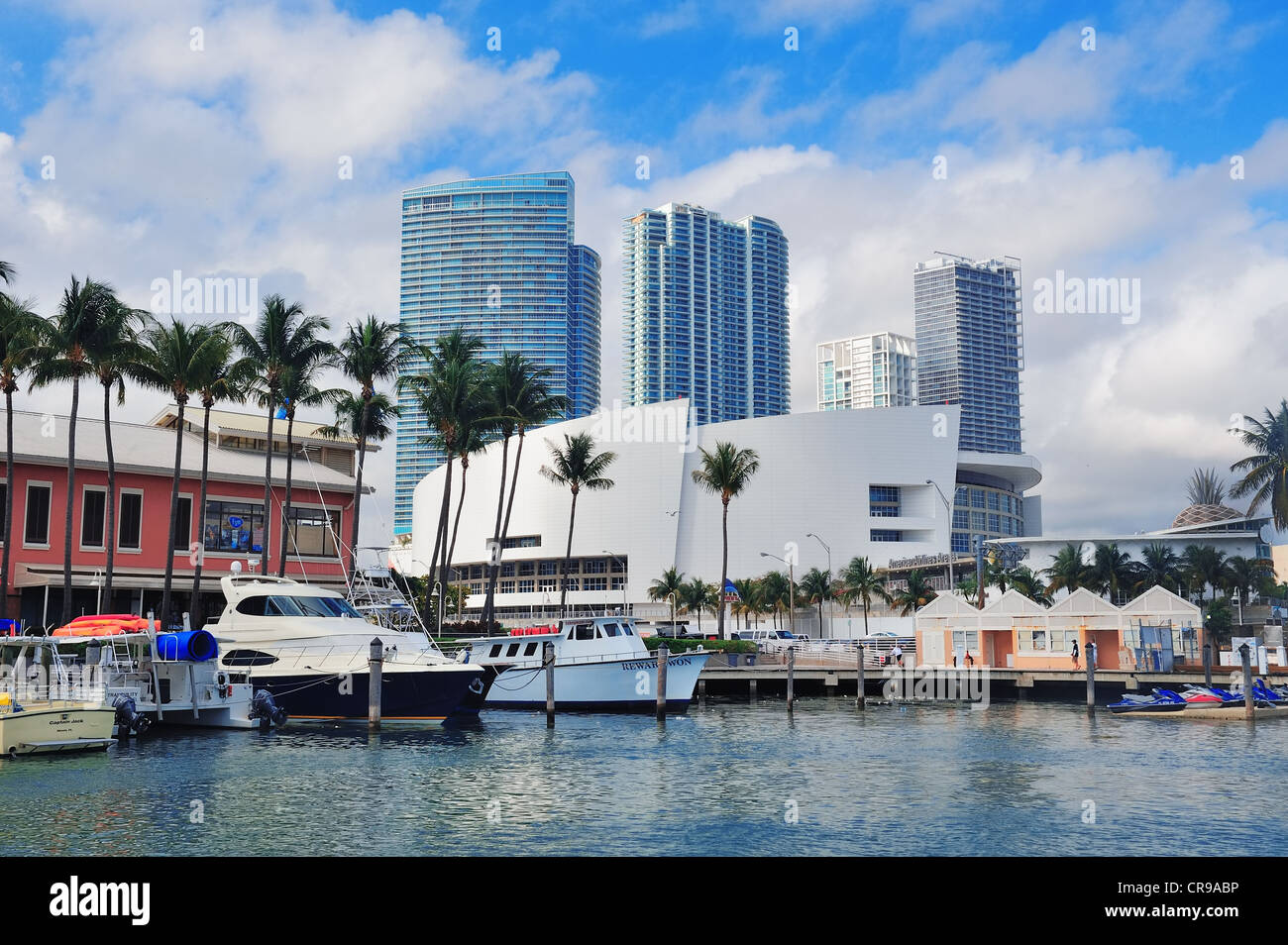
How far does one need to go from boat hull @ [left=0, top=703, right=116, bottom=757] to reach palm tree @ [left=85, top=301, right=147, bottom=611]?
63.9ft

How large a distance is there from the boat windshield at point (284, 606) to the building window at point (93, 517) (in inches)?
634

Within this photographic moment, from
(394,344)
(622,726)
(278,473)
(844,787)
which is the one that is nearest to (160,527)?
(278,473)

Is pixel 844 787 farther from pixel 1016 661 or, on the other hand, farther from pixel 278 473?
pixel 278 473

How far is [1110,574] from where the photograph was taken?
317ft

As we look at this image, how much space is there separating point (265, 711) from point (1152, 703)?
34548 mm

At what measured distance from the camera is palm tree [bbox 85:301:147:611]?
162ft

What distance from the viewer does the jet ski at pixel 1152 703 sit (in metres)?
45.4

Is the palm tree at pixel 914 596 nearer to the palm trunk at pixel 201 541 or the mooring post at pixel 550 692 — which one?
the palm trunk at pixel 201 541

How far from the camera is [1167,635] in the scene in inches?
2153

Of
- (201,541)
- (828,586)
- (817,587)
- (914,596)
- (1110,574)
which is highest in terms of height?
(201,541)

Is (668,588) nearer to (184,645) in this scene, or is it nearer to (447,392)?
(447,392)

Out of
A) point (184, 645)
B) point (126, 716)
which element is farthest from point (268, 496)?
point (126, 716)

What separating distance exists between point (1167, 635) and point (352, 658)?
39025 millimetres

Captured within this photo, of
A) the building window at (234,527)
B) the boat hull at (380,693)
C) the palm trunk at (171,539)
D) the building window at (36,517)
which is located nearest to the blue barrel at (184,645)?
the boat hull at (380,693)
